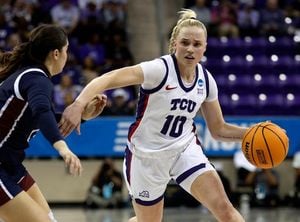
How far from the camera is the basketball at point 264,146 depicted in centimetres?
623

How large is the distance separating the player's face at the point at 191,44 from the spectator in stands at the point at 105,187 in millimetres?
7654

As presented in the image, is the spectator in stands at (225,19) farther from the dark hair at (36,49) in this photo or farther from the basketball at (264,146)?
the dark hair at (36,49)

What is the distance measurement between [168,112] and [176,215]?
6313 mm

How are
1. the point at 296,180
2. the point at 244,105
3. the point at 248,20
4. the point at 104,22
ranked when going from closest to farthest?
1. the point at 296,180
2. the point at 244,105
3. the point at 104,22
4. the point at 248,20

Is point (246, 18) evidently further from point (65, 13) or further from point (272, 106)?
point (65, 13)

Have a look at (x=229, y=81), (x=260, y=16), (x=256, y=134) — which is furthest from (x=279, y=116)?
(x=256, y=134)

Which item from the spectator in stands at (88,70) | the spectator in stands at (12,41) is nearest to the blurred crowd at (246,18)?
the spectator in stands at (88,70)

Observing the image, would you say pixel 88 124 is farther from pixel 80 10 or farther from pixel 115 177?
pixel 80 10

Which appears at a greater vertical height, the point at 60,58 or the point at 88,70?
the point at 60,58

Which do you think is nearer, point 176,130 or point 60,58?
point 60,58

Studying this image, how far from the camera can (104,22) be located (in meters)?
16.6

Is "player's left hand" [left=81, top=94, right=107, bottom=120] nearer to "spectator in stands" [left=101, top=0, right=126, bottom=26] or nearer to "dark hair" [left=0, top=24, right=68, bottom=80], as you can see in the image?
"dark hair" [left=0, top=24, right=68, bottom=80]

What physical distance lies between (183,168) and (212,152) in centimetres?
791

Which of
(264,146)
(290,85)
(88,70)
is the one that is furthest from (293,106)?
(264,146)
